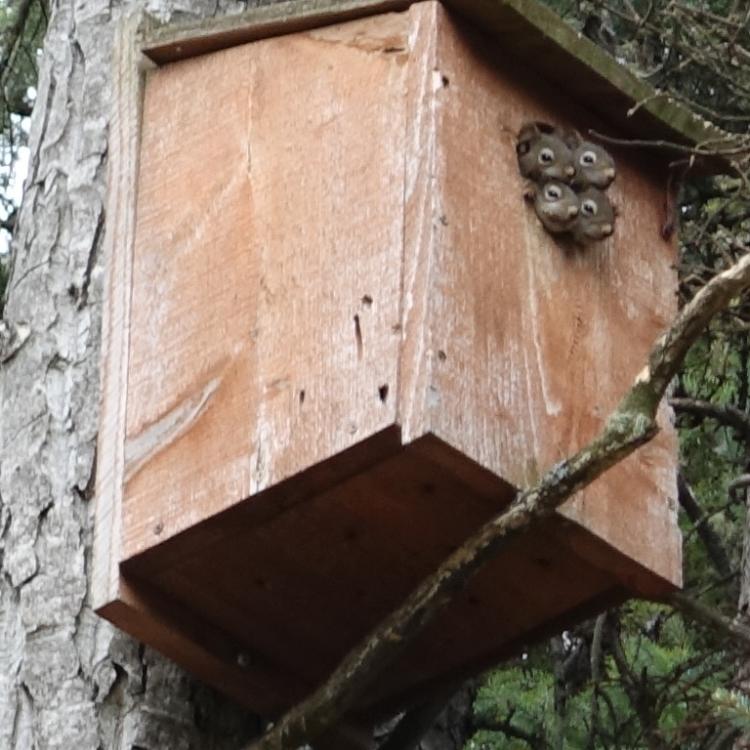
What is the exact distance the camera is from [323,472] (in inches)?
104

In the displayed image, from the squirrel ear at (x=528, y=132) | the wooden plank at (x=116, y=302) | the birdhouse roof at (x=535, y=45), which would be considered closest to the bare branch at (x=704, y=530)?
the birdhouse roof at (x=535, y=45)

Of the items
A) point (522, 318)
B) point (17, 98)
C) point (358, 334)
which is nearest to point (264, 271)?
point (358, 334)

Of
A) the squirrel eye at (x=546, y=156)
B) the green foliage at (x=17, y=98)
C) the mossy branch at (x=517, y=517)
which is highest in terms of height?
the green foliage at (x=17, y=98)

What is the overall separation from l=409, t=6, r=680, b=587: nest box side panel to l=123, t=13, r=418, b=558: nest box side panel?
66 mm

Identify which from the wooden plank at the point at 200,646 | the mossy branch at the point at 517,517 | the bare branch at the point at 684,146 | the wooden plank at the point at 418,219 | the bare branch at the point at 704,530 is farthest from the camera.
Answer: the bare branch at the point at 704,530

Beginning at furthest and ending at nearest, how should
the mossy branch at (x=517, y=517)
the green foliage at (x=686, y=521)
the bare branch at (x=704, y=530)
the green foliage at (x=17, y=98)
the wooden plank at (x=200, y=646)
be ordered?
the green foliage at (x=17, y=98) → the bare branch at (x=704, y=530) → the green foliage at (x=686, y=521) → the wooden plank at (x=200, y=646) → the mossy branch at (x=517, y=517)

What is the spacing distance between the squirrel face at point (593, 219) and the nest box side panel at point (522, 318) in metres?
0.03

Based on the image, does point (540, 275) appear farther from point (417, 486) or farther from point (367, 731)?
point (367, 731)

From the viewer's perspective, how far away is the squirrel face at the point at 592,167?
9.77 ft

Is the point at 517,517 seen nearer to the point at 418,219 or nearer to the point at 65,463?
the point at 418,219

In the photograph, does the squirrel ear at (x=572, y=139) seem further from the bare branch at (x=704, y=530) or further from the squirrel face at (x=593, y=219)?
the bare branch at (x=704, y=530)

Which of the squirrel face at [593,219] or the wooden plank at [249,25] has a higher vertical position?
the wooden plank at [249,25]

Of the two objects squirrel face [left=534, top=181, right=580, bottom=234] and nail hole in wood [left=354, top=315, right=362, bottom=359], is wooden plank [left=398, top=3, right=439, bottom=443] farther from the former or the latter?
squirrel face [left=534, top=181, right=580, bottom=234]

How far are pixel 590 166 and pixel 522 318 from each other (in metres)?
0.32
